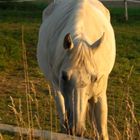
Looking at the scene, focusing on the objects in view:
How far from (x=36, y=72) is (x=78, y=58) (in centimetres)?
659

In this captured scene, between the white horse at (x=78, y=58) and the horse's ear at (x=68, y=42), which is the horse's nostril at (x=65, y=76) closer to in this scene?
the white horse at (x=78, y=58)

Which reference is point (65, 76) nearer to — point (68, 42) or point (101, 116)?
point (68, 42)

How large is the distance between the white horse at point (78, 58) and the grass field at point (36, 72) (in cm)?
39

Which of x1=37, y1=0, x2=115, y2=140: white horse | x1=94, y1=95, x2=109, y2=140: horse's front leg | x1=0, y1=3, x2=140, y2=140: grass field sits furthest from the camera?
x1=0, y1=3, x2=140, y2=140: grass field

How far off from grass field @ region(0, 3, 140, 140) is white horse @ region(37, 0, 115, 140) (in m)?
0.39

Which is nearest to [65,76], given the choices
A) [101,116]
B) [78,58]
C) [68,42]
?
[78,58]

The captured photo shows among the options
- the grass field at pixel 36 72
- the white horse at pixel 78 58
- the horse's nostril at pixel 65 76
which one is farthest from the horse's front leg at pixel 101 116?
the horse's nostril at pixel 65 76

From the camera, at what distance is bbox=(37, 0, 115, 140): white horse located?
488 cm

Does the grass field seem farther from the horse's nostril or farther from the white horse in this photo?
the horse's nostril

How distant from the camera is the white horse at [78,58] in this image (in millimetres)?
4883

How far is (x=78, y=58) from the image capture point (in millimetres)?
4957

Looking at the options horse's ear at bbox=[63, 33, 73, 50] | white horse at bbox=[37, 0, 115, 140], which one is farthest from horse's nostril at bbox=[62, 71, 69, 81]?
horse's ear at bbox=[63, 33, 73, 50]

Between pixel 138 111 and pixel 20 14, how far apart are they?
10.4m

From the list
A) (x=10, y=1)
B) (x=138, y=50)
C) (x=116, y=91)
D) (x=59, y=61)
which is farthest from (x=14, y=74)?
(x=10, y=1)
